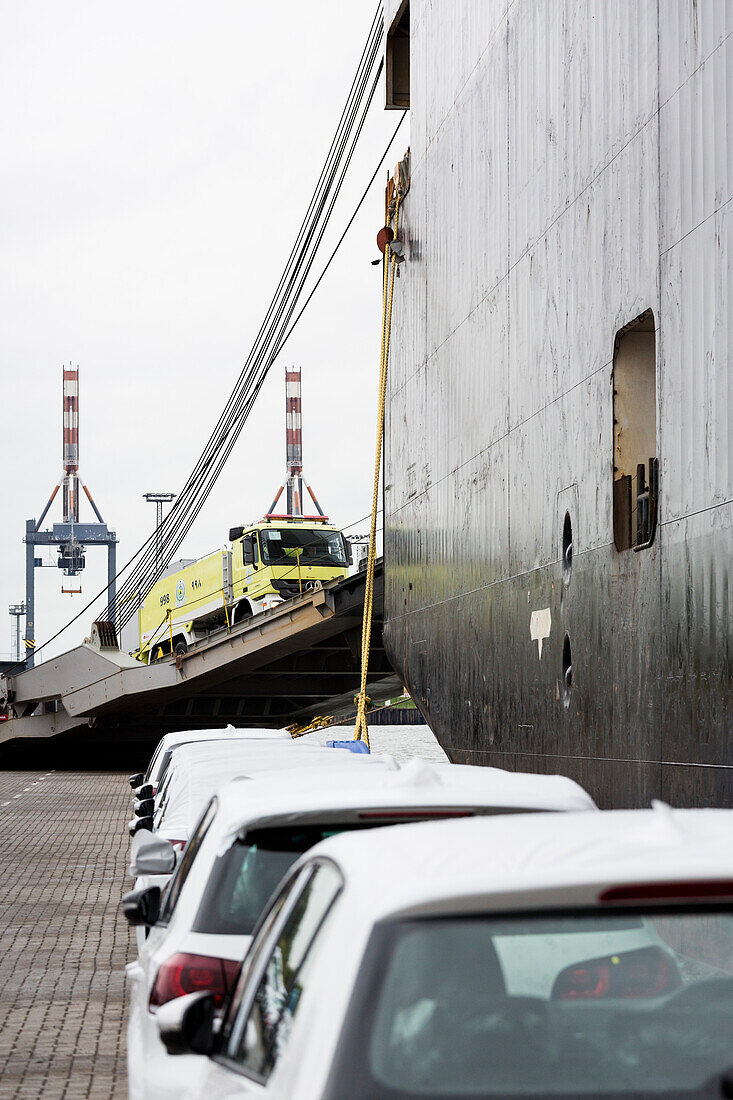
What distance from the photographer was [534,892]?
7.07ft

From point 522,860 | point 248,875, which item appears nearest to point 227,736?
point 248,875

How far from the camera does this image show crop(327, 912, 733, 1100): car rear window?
212cm

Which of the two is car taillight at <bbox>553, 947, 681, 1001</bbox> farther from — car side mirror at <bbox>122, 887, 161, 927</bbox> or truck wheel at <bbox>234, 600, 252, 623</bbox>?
truck wheel at <bbox>234, 600, 252, 623</bbox>

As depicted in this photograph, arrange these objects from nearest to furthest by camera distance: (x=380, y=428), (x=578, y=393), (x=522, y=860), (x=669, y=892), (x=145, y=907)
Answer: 1. (x=669, y=892)
2. (x=522, y=860)
3. (x=145, y=907)
4. (x=578, y=393)
5. (x=380, y=428)

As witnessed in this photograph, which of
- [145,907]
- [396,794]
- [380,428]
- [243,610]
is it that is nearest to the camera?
[396,794]

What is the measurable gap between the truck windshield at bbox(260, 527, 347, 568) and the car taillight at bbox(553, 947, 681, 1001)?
90.8ft

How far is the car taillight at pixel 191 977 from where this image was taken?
3.63 m

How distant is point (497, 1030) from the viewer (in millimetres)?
2232

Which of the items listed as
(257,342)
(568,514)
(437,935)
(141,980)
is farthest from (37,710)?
(437,935)

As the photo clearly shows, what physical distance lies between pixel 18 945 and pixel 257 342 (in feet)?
48.4

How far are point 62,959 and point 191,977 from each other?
18.9ft

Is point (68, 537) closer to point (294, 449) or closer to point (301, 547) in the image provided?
point (294, 449)

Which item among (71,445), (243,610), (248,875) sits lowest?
(248,875)

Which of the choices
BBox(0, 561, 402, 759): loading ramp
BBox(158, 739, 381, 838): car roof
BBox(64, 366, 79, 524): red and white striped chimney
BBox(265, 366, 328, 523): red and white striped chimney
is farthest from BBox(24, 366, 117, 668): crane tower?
BBox(158, 739, 381, 838): car roof
